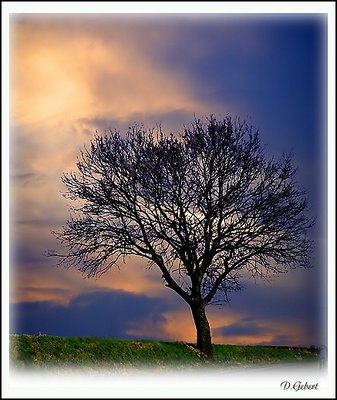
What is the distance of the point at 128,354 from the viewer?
1277 centimetres

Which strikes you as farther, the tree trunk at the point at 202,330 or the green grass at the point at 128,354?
the tree trunk at the point at 202,330

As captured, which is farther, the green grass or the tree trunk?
the tree trunk

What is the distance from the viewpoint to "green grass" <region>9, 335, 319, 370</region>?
39.4ft

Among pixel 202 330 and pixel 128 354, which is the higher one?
pixel 202 330

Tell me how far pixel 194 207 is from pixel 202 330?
1.89 metres

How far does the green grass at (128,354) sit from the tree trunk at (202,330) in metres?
0.10

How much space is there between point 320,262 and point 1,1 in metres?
5.89

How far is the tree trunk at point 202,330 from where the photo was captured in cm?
1345

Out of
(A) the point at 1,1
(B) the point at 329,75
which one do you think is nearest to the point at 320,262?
(B) the point at 329,75

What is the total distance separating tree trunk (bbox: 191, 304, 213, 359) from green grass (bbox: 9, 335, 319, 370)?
3.9 inches

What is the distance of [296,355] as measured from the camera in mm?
13219

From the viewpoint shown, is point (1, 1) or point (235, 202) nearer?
point (1, 1)

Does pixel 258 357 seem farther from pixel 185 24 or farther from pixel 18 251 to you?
pixel 185 24

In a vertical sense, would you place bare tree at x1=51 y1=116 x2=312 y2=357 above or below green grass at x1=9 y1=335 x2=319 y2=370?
above
